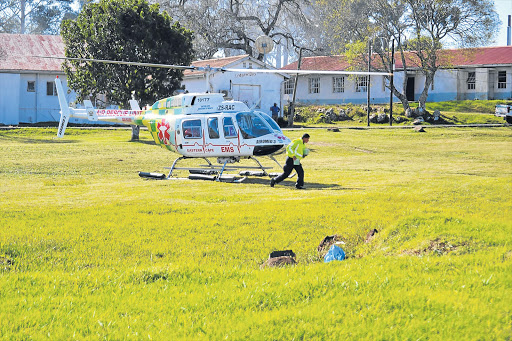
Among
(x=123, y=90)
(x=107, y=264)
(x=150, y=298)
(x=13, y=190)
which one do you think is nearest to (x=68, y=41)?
(x=123, y=90)

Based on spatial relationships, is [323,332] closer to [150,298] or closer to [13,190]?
[150,298]

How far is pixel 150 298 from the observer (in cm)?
659

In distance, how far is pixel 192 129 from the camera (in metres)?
19.7

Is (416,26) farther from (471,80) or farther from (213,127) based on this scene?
(213,127)

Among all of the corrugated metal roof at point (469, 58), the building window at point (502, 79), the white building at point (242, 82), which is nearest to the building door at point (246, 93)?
the white building at point (242, 82)

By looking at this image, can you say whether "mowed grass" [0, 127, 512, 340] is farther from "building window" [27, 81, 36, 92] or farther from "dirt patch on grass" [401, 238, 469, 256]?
"building window" [27, 81, 36, 92]

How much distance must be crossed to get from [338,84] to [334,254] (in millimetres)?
48954

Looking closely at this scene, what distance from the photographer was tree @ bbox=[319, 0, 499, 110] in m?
45.8

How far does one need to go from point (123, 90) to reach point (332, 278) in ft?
95.3

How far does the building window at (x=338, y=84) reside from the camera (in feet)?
185

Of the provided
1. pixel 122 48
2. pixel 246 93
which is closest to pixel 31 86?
pixel 122 48

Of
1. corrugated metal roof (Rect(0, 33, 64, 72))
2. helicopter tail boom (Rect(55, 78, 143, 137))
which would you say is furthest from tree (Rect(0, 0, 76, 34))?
helicopter tail boom (Rect(55, 78, 143, 137))

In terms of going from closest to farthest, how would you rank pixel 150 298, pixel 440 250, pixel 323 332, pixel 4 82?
1. pixel 323 332
2. pixel 150 298
3. pixel 440 250
4. pixel 4 82

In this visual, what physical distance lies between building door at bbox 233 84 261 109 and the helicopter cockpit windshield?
25.3 meters
